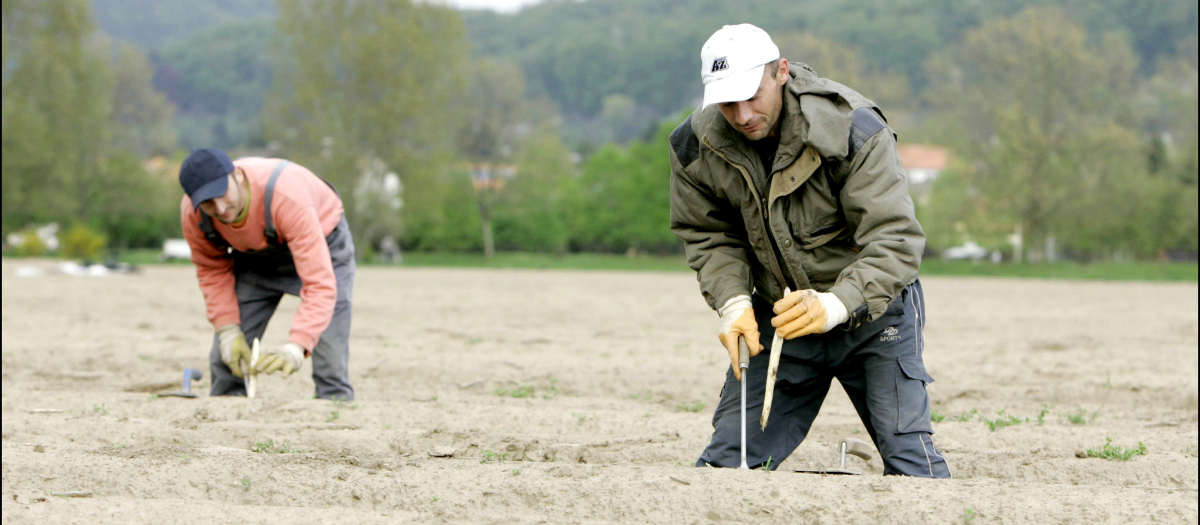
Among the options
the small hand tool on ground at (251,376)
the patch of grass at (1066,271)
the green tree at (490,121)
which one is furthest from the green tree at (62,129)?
the small hand tool on ground at (251,376)

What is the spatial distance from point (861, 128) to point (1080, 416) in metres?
3.59

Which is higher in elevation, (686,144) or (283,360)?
(686,144)

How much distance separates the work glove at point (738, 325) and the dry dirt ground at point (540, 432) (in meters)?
0.52

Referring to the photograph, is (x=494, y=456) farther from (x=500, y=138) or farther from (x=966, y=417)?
(x=500, y=138)

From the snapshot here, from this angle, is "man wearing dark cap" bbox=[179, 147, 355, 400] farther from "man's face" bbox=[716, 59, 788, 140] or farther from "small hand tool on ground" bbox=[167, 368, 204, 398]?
"man's face" bbox=[716, 59, 788, 140]

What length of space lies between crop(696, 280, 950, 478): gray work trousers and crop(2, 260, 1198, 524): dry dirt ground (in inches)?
11.1

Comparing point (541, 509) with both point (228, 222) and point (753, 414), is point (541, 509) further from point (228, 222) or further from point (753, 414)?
point (228, 222)

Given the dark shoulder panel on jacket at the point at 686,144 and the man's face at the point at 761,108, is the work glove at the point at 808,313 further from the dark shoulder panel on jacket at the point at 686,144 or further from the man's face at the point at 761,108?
the dark shoulder panel on jacket at the point at 686,144

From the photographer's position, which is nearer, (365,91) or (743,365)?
(743,365)

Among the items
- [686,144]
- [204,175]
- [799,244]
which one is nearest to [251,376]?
[204,175]

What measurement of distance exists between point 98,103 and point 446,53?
13.7 meters

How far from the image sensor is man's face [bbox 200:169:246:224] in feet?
19.1

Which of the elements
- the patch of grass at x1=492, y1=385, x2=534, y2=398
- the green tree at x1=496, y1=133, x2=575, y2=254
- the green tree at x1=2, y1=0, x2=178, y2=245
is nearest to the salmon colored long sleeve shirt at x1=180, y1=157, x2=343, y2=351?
the patch of grass at x1=492, y1=385, x2=534, y2=398

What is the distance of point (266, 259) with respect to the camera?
22.3 ft
